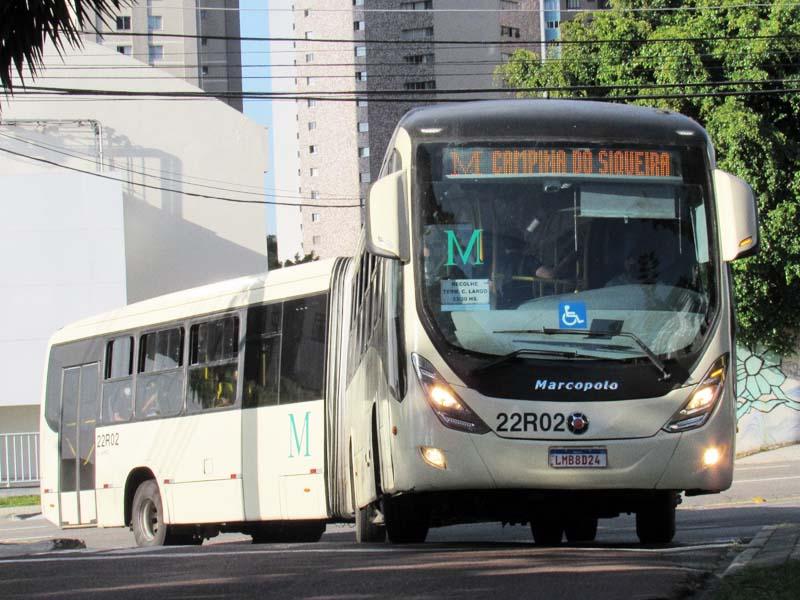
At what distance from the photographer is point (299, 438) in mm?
14383

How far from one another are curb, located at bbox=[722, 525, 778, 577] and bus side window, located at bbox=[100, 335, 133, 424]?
8.94 m

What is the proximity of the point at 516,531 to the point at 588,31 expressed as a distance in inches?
676

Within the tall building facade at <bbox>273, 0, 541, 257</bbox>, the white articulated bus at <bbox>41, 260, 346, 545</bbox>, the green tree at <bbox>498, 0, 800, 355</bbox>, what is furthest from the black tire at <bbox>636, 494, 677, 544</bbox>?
the tall building facade at <bbox>273, 0, 541, 257</bbox>

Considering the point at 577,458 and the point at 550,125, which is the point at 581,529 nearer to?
the point at 577,458

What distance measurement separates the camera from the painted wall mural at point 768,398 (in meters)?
29.6

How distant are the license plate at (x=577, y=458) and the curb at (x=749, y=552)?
110 centimetres

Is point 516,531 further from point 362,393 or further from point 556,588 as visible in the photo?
point 556,588

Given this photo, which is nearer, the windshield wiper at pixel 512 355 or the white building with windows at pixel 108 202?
the windshield wiper at pixel 512 355

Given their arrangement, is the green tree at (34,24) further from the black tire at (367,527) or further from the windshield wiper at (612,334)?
the black tire at (367,527)

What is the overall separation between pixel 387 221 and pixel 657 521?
324cm

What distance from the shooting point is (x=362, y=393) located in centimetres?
1183

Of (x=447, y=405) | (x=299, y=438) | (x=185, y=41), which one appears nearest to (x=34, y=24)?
(x=447, y=405)

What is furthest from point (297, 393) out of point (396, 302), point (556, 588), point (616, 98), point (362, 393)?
point (616, 98)

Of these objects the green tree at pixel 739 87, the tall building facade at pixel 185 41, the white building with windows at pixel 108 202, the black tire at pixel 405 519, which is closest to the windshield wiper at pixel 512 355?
the black tire at pixel 405 519
